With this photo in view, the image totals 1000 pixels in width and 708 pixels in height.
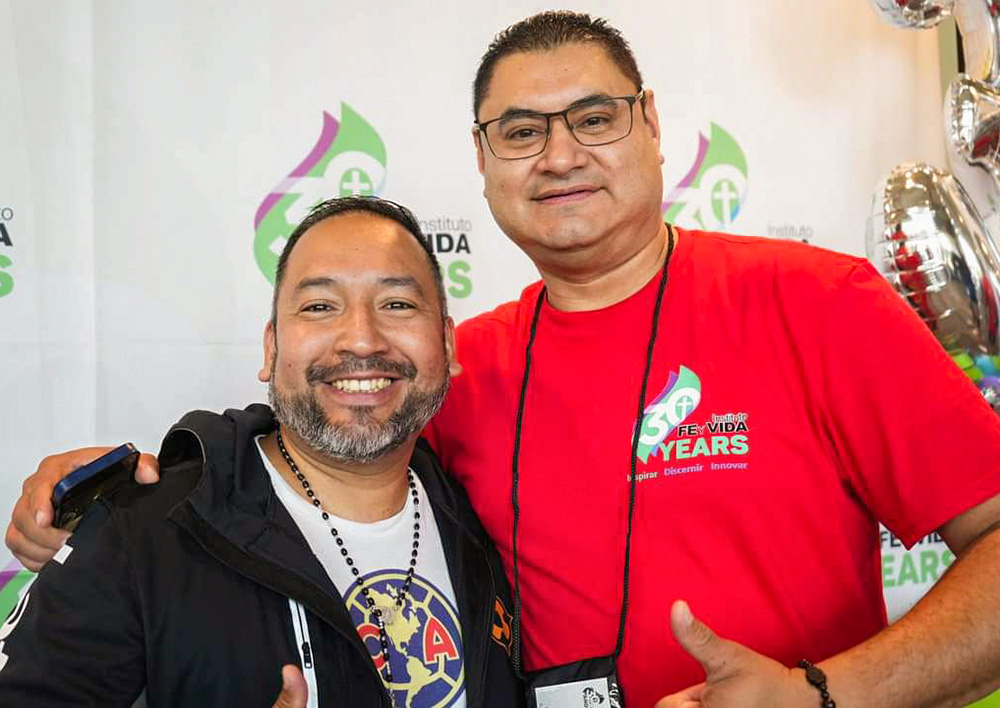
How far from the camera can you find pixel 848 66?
337cm

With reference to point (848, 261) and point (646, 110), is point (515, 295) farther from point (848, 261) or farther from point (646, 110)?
point (848, 261)

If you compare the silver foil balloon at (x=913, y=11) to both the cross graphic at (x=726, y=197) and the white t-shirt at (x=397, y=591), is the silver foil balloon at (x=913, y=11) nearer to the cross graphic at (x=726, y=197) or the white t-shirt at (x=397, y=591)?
the cross graphic at (x=726, y=197)

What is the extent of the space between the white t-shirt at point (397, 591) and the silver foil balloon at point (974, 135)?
7.27 ft

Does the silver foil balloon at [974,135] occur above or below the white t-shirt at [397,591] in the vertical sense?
above

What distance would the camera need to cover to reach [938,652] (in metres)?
1.42

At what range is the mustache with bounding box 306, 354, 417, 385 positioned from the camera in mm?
1690

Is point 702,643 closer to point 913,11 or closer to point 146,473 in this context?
point 146,473

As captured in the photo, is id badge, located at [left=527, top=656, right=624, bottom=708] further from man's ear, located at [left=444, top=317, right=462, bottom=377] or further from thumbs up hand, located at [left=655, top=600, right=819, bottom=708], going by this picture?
→ man's ear, located at [left=444, top=317, right=462, bottom=377]

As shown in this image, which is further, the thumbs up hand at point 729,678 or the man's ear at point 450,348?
the man's ear at point 450,348

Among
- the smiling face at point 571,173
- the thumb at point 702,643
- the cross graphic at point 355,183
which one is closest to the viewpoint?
the thumb at point 702,643

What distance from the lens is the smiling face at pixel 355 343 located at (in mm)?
1688

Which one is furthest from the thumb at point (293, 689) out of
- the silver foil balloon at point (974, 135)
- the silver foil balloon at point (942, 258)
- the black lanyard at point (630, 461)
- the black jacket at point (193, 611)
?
the silver foil balloon at point (974, 135)

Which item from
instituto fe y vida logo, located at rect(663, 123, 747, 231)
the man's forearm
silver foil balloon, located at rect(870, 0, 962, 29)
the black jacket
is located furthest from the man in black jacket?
silver foil balloon, located at rect(870, 0, 962, 29)

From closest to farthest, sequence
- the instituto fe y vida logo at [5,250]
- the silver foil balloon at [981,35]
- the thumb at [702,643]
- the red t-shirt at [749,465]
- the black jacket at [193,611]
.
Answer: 1. the thumb at [702,643]
2. the black jacket at [193,611]
3. the red t-shirt at [749,465]
4. the instituto fe y vida logo at [5,250]
5. the silver foil balloon at [981,35]
